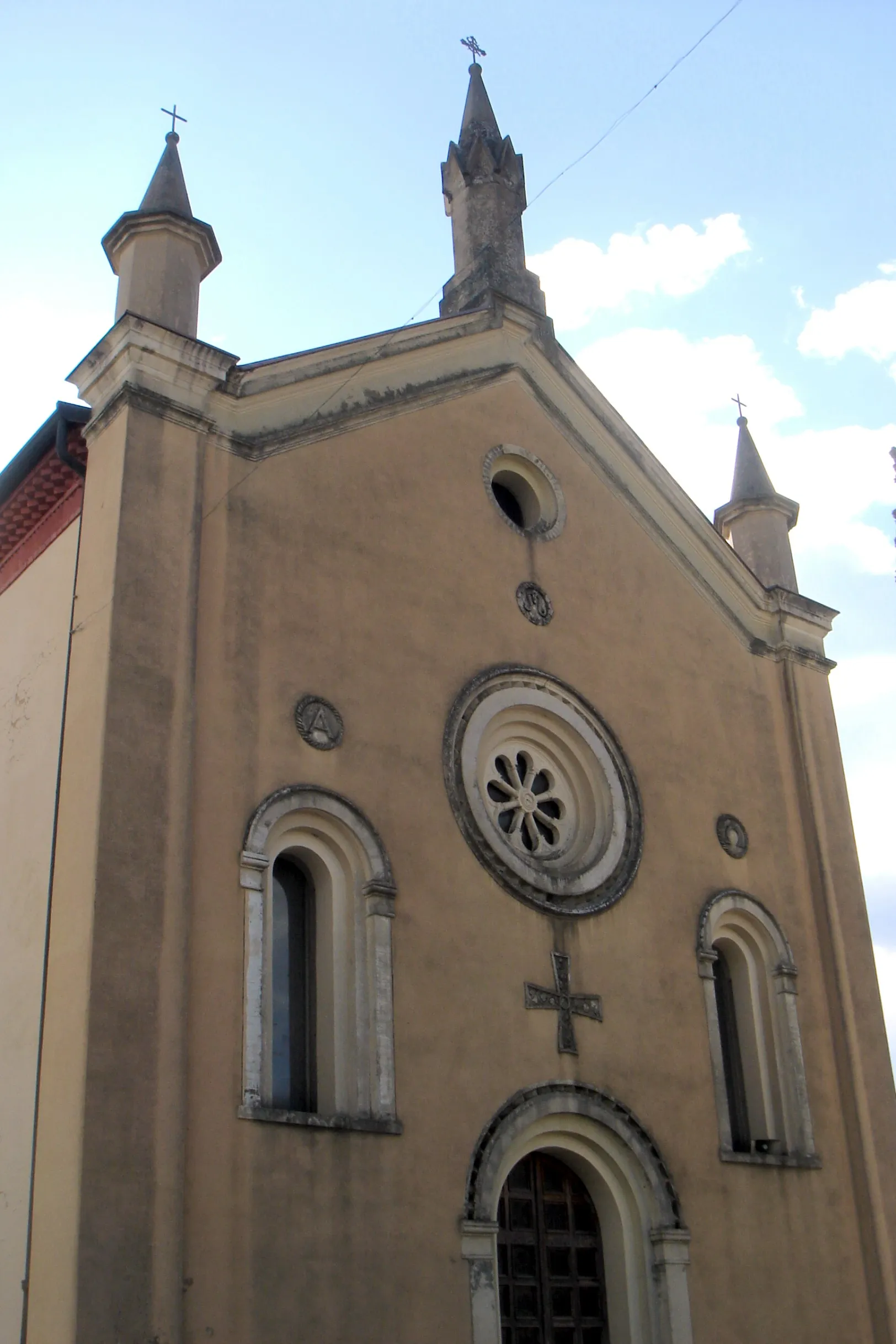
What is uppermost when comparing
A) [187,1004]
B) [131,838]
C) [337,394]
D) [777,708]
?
[337,394]

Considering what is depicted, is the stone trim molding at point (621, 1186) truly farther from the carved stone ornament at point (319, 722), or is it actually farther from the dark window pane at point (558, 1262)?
the carved stone ornament at point (319, 722)

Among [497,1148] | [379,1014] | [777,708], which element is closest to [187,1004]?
[379,1014]

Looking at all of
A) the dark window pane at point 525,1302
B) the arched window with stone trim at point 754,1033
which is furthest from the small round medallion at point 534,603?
the dark window pane at point 525,1302

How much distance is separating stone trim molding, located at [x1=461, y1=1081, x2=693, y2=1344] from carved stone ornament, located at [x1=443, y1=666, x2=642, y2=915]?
1.72 metres

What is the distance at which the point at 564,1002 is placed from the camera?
1261cm

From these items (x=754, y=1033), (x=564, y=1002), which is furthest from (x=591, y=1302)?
(x=754, y=1033)

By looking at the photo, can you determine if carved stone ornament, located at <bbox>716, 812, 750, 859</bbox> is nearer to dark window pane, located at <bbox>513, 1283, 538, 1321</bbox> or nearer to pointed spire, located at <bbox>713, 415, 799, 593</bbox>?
pointed spire, located at <bbox>713, 415, 799, 593</bbox>

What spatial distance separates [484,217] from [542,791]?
6999mm

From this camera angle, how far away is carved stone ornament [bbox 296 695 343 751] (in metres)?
11.6

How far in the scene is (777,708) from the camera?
16.9 meters

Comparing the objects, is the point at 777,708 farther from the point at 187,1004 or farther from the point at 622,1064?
the point at 187,1004

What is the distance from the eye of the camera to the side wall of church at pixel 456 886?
10203mm

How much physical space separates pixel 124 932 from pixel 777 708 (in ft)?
30.5

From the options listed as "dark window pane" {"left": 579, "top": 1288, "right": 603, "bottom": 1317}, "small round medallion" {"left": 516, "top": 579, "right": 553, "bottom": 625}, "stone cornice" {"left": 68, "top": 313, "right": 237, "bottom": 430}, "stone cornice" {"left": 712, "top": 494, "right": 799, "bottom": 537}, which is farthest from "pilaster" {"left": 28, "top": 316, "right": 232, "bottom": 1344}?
"stone cornice" {"left": 712, "top": 494, "right": 799, "bottom": 537}
